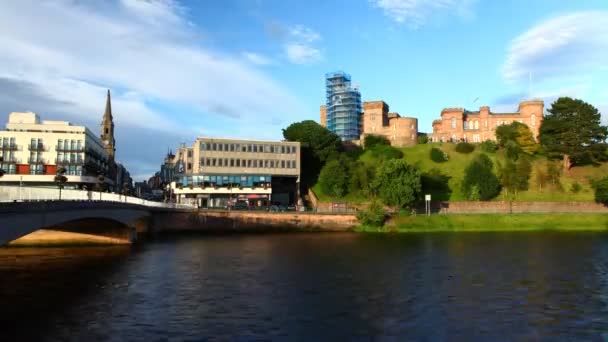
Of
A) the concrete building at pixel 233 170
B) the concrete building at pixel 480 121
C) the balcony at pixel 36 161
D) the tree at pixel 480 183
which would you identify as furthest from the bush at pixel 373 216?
the concrete building at pixel 480 121

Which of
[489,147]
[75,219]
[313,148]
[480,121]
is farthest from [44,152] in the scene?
[480,121]

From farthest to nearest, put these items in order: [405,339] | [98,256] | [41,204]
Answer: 1. [98,256]
2. [41,204]
3. [405,339]

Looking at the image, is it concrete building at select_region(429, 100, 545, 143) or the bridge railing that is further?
concrete building at select_region(429, 100, 545, 143)

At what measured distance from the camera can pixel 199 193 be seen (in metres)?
121

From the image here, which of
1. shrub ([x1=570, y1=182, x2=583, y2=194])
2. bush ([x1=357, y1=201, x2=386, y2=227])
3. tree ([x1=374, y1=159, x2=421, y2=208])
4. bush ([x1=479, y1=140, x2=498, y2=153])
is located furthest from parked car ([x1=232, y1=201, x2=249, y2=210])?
bush ([x1=479, y1=140, x2=498, y2=153])

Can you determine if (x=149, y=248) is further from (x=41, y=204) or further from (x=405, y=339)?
(x=405, y=339)

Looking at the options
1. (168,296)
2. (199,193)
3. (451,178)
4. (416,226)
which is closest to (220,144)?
(199,193)

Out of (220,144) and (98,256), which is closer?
(98,256)

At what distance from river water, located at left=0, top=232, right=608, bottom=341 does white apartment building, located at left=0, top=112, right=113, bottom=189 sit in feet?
208

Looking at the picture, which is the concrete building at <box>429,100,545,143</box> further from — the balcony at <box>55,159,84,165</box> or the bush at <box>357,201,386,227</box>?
the balcony at <box>55,159,84,165</box>

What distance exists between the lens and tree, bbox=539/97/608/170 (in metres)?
127

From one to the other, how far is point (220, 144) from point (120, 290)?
8798 centimetres

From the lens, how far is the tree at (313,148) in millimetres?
139500

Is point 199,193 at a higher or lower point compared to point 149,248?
higher
